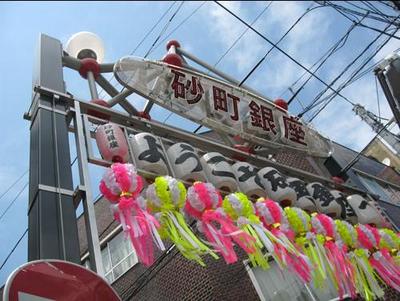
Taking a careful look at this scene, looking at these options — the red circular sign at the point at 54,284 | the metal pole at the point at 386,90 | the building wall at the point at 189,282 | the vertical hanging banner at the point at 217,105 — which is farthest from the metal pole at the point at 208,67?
the red circular sign at the point at 54,284

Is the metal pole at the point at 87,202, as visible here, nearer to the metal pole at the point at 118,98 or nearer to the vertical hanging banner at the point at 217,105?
the vertical hanging banner at the point at 217,105

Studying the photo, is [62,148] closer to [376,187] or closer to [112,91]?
[112,91]

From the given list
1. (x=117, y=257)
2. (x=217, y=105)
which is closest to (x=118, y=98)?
(x=217, y=105)

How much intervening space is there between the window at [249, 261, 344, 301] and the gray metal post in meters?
6.60

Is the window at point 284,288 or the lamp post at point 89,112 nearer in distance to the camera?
the lamp post at point 89,112

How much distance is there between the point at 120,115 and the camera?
6.28 meters

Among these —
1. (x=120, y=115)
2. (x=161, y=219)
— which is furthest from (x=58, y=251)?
(x=120, y=115)

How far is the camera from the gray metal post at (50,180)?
3737mm

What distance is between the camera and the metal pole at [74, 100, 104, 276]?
380 cm

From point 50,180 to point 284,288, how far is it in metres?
7.62

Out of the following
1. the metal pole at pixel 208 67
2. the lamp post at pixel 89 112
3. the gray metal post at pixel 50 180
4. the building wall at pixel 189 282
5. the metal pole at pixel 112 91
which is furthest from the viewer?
the building wall at pixel 189 282

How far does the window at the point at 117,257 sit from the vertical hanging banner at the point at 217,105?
6541mm

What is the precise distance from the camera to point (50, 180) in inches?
170

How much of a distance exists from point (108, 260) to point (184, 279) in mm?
2968
